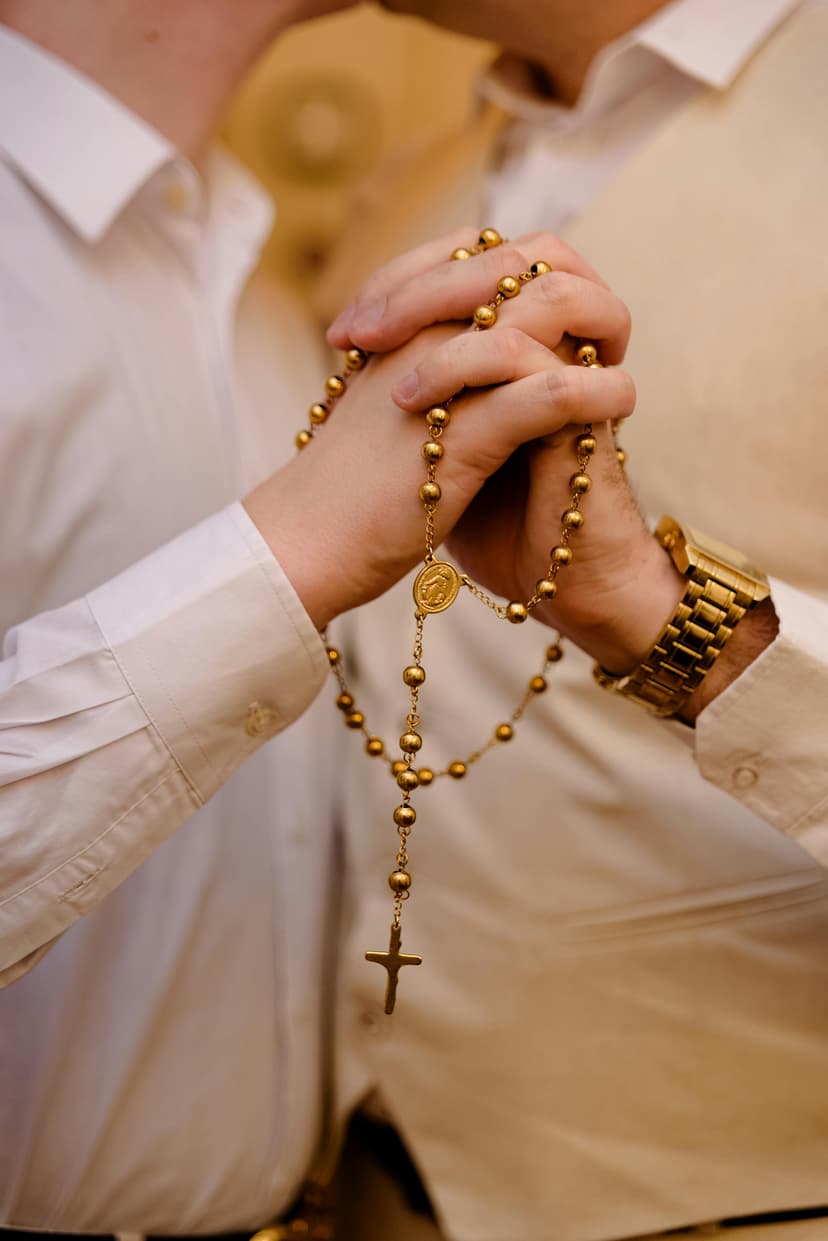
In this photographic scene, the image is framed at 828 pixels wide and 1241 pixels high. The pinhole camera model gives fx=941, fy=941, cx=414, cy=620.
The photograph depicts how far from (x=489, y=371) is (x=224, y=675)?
0.28 metres

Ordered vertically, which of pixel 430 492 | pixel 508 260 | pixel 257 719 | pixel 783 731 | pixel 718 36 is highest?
pixel 718 36

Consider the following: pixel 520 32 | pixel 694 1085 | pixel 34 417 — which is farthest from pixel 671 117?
pixel 694 1085

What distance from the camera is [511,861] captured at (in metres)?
0.92

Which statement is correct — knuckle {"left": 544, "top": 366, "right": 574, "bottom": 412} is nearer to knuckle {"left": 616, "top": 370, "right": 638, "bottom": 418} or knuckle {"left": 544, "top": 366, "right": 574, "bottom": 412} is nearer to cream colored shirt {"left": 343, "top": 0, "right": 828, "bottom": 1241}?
knuckle {"left": 616, "top": 370, "right": 638, "bottom": 418}

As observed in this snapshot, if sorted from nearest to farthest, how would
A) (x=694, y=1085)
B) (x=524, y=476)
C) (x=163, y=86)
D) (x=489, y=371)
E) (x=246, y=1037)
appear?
(x=489, y=371) → (x=524, y=476) → (x=694, y=1085) → (x=246, y=1037) → (x=163, y=86)

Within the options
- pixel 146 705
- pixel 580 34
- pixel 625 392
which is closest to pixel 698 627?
pixel 625 392

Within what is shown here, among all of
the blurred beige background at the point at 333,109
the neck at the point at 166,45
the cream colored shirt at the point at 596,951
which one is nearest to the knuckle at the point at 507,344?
the cream colored shirt at the point at 596,951

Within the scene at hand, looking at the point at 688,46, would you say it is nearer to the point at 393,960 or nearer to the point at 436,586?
the point at 436,586

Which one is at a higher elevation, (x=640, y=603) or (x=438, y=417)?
(x=438, y=417)

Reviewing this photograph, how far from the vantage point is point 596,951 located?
2.87 feet

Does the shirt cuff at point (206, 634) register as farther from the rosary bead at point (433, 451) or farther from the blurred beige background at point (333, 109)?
the blurred beige background at point (333, 109)

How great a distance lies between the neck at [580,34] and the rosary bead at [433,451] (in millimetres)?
737

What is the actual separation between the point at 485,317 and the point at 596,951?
22.7 inches

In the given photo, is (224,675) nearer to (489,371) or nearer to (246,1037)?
(489,371)
